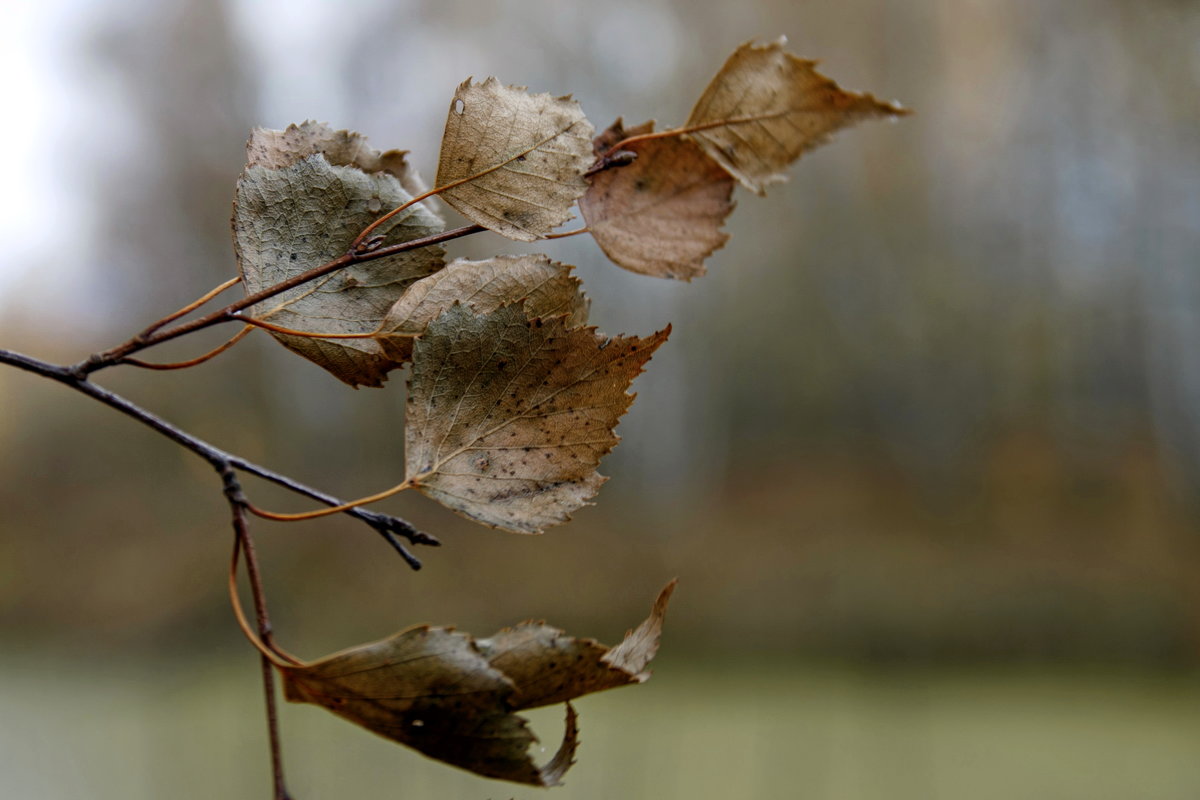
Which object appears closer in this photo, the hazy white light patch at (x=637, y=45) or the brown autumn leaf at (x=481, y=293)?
the brown autumn leaf at (x=481, y=293)

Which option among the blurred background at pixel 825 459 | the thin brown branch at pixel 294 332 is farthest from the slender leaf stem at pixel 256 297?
the blurred background at pixel 825 459

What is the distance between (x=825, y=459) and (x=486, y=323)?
1.10 metres

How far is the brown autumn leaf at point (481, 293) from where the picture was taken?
12 centimetres

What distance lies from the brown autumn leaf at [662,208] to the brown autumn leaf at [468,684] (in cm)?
6

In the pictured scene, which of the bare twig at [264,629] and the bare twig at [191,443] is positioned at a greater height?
the bare twig at [191,443]

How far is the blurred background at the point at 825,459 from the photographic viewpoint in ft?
3.48

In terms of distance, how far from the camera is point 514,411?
0.38 ft

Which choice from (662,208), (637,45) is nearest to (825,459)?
(637,45)

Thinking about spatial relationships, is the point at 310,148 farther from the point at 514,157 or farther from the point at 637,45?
the point at 637,45

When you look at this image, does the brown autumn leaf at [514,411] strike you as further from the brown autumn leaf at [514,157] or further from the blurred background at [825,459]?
the blurred background at [825,459]

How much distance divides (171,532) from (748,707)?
2.38 ft

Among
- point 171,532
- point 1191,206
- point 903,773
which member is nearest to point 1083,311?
point 1191,206

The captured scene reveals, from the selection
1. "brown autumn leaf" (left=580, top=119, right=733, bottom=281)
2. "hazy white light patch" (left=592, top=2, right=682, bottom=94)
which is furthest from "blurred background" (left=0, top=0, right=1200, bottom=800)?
"brown autumn leaf" (left=580, top=119, right=733, bottom=281)

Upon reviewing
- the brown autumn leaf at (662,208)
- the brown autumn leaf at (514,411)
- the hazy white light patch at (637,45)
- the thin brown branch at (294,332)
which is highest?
the hazy white light patch at (637,45)
